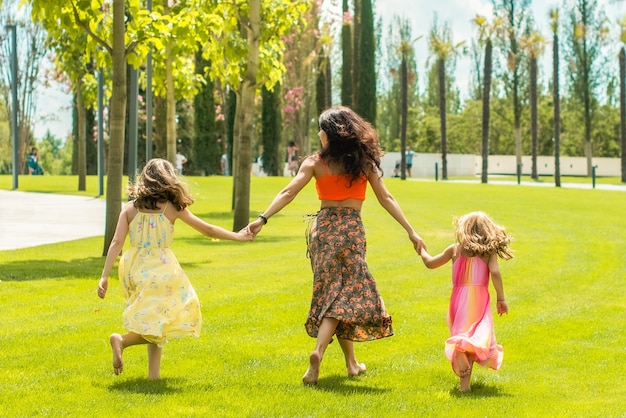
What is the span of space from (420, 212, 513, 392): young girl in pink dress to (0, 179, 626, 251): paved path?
440 inches

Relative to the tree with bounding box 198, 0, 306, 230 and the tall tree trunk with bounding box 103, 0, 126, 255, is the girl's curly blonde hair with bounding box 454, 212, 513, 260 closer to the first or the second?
the tall tree trunk with bounding box 103, 0, 126, 255

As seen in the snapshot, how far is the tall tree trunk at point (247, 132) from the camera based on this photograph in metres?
19.5

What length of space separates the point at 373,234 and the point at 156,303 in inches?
557

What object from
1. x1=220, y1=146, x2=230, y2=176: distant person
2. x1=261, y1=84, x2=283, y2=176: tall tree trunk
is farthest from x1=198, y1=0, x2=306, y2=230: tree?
x1=220, y1=146, x2=230, y2=176: distant person

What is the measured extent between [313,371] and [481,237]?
141cm

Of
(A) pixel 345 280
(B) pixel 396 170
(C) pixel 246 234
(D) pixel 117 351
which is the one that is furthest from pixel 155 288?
(B) pixel 396 170

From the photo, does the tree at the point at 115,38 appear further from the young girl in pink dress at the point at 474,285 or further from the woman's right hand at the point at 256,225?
the young girl in pink dress at the point at 474,285

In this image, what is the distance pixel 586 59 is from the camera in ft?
239

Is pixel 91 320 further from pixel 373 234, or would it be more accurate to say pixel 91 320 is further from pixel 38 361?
pixel 373 234

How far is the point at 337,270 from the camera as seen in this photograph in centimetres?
686

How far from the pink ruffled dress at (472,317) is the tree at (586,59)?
62532 millimetres

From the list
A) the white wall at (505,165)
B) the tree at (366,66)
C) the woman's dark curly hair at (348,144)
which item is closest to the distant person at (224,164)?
the tree at (366,66)

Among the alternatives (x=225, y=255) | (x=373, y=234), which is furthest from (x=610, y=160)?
(x=225, y=255)

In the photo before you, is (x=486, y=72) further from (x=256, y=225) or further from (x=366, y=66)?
(x=256, y=225)
